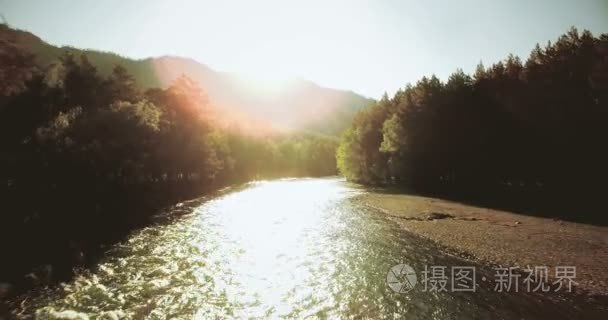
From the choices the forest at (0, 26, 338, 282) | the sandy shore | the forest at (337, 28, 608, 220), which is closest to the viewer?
the sandy shore

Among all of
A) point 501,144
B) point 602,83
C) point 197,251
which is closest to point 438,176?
point 501,144

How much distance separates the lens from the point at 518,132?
5919 centimetres

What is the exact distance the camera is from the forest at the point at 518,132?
4878 centimetres

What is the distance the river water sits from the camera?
695 inches

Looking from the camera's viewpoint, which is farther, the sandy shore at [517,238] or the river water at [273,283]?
the sandy shore at [517,238]

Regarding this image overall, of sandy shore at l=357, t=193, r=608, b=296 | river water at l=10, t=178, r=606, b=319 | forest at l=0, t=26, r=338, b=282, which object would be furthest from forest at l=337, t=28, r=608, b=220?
forest at l=0, t=26, r=338, b=282

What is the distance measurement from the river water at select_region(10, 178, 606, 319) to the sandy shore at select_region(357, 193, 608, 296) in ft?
7.68

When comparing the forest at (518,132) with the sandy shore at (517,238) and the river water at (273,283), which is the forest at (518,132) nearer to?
the sandy shore at (517,238)

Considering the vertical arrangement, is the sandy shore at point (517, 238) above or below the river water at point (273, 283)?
above

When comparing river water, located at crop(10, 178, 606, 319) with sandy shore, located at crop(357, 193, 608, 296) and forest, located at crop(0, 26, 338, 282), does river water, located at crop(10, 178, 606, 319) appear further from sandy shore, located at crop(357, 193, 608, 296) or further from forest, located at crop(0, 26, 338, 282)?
forest, located at crop(0, 26, 338, 282)

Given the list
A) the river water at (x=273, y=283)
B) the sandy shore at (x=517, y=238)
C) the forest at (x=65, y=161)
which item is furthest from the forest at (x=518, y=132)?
the forest at (x=65, y=161)

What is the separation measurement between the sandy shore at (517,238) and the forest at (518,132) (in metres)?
9.24

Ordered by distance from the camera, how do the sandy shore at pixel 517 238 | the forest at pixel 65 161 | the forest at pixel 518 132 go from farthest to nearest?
1. the forest at pixel 518 132
2. the forest at pixel 65 161
3. the sandy shore at pixel 517 238

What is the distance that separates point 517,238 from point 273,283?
22.8 m
